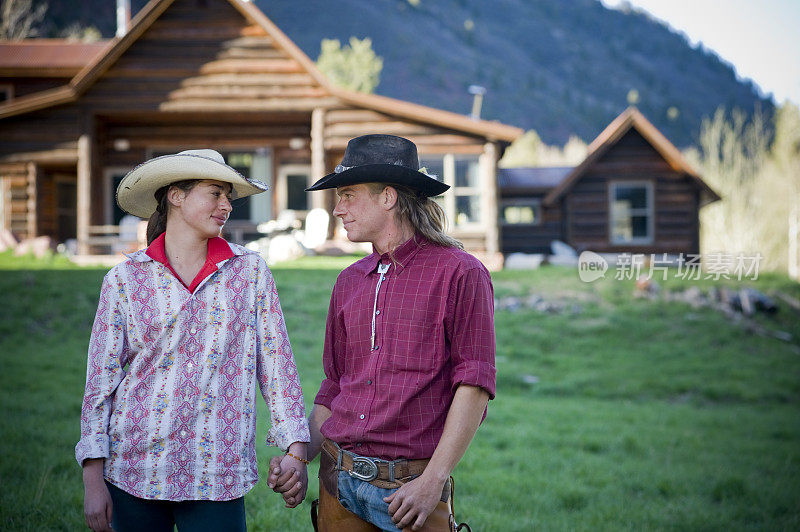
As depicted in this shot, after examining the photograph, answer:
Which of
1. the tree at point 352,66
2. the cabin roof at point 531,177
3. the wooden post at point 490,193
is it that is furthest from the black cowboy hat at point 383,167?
the tree at point 352,66

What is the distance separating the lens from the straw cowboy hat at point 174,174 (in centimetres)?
271

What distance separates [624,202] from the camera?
2000 cm

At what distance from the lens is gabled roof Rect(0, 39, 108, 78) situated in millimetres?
A: 19688

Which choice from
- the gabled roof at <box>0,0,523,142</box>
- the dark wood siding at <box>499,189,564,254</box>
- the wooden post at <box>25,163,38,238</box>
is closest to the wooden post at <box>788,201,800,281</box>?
the dark wood siding at <box>499,189,564,254</box>

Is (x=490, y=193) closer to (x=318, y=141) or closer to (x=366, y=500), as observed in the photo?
(x=318, y=141)

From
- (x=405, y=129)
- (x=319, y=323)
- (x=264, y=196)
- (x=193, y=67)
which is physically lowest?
(x=319, y=323)

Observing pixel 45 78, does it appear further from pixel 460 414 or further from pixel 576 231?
pixel 460 414

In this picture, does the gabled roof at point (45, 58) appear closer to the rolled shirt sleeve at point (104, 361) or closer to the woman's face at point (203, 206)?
the woman's face at point (203, 206)

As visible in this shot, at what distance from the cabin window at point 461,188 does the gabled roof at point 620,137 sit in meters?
2.80

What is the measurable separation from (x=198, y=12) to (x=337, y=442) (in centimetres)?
1558

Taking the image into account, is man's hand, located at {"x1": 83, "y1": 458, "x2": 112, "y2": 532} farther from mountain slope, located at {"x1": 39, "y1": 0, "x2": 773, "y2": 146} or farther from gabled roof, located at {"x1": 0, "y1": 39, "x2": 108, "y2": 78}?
mountain slope, located at {"x1": 39, "y1": 0, "x2": 773, "y2": 146}

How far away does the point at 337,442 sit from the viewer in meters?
2.77

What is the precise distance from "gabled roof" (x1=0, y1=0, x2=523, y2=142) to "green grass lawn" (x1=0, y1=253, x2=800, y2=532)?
3.48 meters

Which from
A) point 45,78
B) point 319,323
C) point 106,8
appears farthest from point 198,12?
point 106,8
